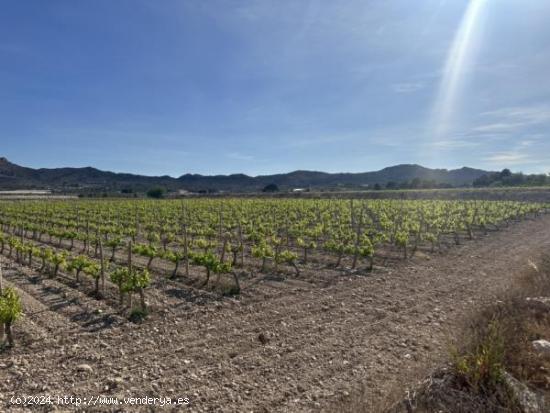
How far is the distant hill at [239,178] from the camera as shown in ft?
516

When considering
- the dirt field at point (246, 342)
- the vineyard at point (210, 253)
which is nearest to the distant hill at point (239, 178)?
the vineyard at point (210, 253)

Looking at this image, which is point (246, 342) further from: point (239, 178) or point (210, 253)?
point (239, 178)

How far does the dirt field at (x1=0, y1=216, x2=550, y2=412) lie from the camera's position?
5.75 meters

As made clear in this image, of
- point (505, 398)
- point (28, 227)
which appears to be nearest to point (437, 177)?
point (28, 227)

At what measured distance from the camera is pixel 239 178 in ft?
618

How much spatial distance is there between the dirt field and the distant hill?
144 meters

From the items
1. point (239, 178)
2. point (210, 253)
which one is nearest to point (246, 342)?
point (210, 253)

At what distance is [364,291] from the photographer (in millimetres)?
11062

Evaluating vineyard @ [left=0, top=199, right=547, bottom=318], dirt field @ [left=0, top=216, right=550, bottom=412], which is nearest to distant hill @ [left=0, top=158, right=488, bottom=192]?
vineyard @ [left=0, top=199, right=547, bottom=318]

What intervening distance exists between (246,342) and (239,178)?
182 m

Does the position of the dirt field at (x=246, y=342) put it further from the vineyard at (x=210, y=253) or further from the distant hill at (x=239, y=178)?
the distant hill at (x=239, y=178)

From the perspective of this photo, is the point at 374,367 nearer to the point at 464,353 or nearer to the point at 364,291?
the point at 464,353

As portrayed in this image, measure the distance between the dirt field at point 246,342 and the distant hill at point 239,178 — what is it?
144m

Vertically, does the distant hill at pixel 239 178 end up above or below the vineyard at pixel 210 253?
above
